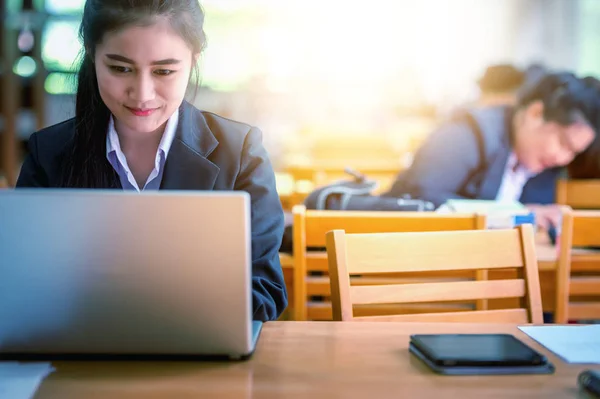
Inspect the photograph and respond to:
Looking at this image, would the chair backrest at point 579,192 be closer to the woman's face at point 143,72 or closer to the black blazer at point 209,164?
the black blazer at point 209,164

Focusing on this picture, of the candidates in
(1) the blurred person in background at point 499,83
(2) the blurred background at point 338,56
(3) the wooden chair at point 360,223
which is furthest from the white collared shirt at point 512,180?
(2) the blurred background at point 338,56

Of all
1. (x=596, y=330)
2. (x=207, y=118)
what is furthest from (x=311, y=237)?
(x=596, y=330)

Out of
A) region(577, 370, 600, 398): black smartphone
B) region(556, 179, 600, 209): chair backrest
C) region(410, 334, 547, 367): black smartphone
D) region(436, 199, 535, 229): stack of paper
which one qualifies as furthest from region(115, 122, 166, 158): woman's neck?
region(556, 179, 600, 209): chair backrest

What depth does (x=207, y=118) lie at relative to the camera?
1.39 meters

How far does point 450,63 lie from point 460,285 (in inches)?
246

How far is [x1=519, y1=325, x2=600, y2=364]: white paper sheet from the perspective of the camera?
965 millimetres

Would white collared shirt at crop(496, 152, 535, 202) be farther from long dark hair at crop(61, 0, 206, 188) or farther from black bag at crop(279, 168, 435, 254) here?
long dark hair at crop(61, 0, 206, 188)

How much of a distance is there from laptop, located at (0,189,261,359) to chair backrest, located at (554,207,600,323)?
3.96 ft

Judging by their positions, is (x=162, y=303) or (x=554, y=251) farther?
(x=554, y=251)

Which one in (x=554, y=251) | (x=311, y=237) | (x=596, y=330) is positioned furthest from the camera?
(x=554, y=251)

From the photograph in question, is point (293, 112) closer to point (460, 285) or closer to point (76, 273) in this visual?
point (460, 285)

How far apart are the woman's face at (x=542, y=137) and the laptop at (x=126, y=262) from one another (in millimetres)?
1914

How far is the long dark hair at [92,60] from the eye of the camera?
129 cm

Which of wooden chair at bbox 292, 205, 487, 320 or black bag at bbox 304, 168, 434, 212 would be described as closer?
wooden chair at bbox 292, 205, 487, 320
